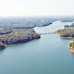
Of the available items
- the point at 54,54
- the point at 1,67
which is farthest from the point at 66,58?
the point at 1,67

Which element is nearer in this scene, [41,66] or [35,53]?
[41,66]

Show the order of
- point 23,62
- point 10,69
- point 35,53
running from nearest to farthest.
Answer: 1. point 10,69
2. point 23,62
3. point 35,53

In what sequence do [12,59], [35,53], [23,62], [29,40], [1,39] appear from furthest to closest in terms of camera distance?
1. [29,40]
2. [1,39]
3. [35,53]
4. [12,59]
5. [23,62]

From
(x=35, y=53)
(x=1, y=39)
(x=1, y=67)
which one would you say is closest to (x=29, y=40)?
(x=1, y=39)

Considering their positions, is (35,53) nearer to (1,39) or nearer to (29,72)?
(29,72)

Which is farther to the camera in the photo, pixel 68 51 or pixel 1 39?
pixel 1 39

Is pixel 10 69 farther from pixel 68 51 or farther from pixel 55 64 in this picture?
pixel 68 51

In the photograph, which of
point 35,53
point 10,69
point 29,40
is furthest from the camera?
point 29,40

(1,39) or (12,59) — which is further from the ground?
(1,39)

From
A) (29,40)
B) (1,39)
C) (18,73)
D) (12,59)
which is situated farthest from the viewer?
(29,40)
